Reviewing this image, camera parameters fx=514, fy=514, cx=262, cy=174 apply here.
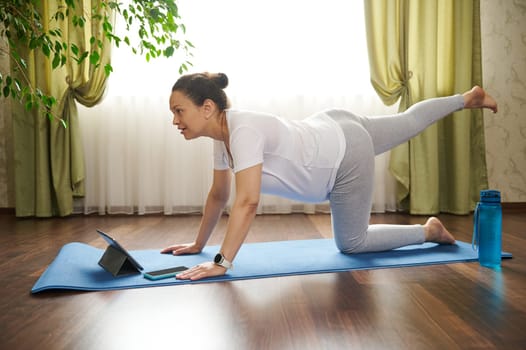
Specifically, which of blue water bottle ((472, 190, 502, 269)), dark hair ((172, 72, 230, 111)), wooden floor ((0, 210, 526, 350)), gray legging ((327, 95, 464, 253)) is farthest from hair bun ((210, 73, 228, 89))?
blue water bottle ((472, 190, 502, 269))

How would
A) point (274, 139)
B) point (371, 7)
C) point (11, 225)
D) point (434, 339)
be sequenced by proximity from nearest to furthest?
point (434, 339), point (274, 139), point (11, 225), point (371, 7)

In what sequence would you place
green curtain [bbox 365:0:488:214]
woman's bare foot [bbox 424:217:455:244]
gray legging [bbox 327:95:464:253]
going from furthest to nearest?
green curtain [bbox 365:0:488:214] < woman's bare foot [bbox 424:217:455:244] < gray legging [bbox 327:95:464:253]

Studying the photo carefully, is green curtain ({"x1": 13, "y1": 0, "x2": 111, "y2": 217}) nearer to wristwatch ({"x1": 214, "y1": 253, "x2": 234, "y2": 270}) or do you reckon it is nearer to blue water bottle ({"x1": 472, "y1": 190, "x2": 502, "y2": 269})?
wristwatch ({"x1": 214, "y1": 253, "x2": 234, "y2": 270})

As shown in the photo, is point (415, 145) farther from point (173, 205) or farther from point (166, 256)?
point (166, 256)

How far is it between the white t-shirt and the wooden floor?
37 centimetres

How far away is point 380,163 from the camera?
3736 mm

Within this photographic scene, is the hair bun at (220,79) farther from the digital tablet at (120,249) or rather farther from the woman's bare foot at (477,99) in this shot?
the woman's bare foot at (477,99)

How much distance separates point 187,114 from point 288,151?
0.40 m

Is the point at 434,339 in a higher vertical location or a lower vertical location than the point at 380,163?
lower

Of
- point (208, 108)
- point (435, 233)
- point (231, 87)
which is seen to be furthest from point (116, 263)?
point (231, 87)

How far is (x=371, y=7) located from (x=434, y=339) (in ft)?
9.38

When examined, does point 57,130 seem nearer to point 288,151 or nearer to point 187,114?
point 187,114

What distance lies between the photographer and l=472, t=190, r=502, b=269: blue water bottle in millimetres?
1902

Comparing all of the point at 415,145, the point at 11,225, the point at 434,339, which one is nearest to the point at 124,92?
the point at 11,225
